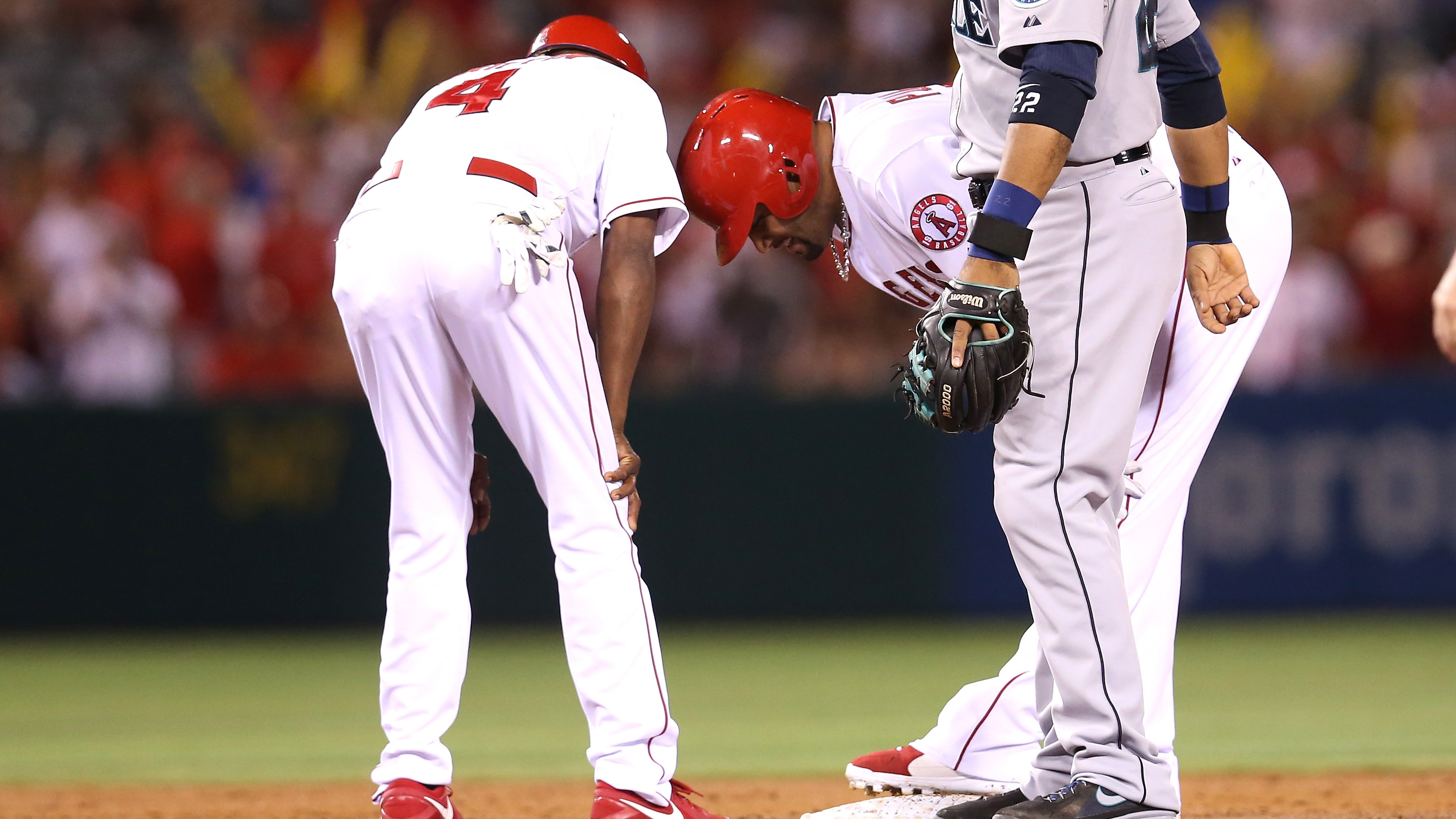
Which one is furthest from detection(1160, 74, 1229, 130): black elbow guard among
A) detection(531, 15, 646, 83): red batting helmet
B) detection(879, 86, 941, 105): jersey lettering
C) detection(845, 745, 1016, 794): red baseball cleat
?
detection(845, 745, 1016, 794): red baseball cleat

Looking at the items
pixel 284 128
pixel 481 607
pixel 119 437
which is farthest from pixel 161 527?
pixel 284 128

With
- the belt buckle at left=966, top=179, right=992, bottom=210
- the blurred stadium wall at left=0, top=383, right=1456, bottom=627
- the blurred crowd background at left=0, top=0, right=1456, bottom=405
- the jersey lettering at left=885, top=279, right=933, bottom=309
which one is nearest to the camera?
the belt buckle at left=966, top=179, right=992, bottom=210

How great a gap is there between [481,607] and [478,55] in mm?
4440

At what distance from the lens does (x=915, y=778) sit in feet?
13.4

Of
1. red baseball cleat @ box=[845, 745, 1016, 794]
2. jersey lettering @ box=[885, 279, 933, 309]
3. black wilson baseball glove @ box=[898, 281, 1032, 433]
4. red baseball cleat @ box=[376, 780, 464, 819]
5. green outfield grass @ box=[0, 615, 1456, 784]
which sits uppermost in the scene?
jersey lettering @ box=[885, 279, 933, 309]

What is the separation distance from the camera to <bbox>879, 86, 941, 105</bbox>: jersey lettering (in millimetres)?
4133

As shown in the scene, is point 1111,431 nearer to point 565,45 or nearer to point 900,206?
point 900,206

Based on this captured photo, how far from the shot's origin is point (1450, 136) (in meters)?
10.8

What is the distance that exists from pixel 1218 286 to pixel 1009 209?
71cm

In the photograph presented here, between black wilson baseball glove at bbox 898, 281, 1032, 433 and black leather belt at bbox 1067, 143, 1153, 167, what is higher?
black leather belt at bbox 1067, 143, 1153, 167

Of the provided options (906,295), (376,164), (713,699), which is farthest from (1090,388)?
(376,164)

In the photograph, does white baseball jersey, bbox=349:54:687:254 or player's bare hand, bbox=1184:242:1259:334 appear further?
white baseball jersey, bbox=349:54:687:254

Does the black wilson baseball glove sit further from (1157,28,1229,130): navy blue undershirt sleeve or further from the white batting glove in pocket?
the white batting glove in pocket

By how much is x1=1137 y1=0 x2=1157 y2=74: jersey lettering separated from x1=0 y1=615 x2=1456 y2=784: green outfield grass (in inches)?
106
